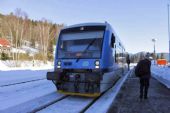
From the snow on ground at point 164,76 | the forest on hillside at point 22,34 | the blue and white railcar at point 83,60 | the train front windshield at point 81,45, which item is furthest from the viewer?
the forest on hillside at point 22,34

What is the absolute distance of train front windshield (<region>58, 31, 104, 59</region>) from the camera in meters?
12.4

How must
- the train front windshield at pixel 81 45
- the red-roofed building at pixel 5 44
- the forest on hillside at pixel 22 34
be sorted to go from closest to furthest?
1. the train front windshield at pixel 81 45
2. the forest on hillside at pixel 22 34
3. the red-roofed building at pixel 5 44

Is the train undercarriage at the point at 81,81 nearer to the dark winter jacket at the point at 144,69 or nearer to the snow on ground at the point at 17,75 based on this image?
the dark winter jacket at the point at 144,69

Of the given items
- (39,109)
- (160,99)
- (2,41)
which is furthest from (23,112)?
(2,41)

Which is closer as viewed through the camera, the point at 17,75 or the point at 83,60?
the point at 83,60

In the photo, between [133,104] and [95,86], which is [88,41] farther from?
[133,104]

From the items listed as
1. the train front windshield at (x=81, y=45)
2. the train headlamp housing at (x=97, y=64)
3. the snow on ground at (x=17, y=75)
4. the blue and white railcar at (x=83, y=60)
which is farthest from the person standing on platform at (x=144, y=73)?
the snow on ground at (x=17, y=75)

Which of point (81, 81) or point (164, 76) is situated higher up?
point (81, 81)

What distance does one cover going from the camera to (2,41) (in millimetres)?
82688

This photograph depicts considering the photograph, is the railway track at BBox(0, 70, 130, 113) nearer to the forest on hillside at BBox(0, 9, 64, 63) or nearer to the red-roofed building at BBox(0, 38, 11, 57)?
the forest on hillside at BBox(0, 9, 64, 63)

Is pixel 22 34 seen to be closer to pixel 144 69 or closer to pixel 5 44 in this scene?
pixel 5 44

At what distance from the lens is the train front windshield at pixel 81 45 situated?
1236 cm

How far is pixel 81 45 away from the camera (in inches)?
498

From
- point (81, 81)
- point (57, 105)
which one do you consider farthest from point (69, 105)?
point (81, 81)
